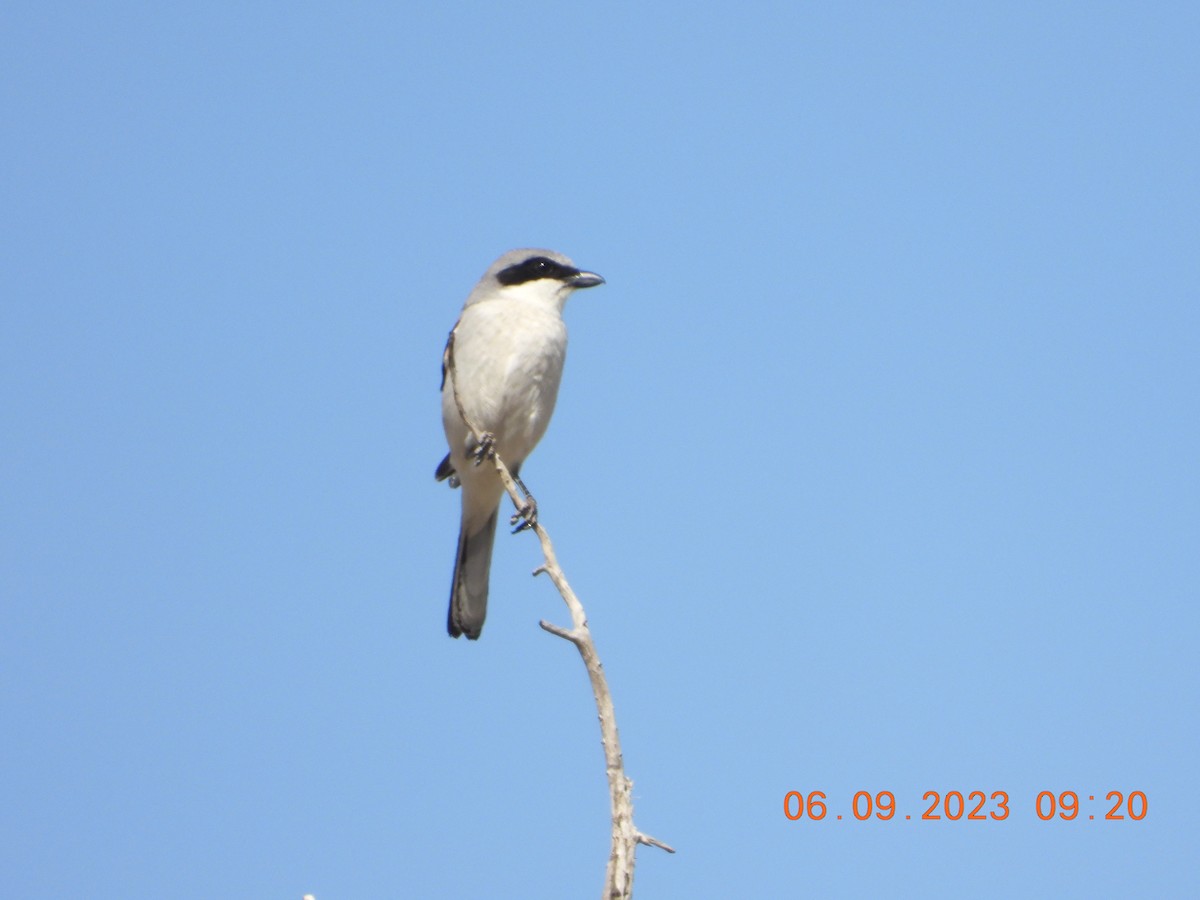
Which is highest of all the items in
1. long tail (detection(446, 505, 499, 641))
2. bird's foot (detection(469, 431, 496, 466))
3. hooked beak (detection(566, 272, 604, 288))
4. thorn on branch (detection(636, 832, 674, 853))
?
hooked beak (detection(566, 272, 604, 288))

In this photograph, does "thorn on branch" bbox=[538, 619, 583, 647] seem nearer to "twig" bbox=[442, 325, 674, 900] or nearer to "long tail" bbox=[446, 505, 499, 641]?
"twig" bbox=[442, 325, 674, 900]

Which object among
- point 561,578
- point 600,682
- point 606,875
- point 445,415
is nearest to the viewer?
point 606,875

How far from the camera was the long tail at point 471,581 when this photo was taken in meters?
7.00

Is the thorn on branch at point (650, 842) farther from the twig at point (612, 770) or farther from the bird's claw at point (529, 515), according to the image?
the bird's claw at point (529, 515)

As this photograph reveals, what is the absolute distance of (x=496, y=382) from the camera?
6746mm

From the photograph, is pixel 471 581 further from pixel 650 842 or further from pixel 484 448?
pixel 650 842

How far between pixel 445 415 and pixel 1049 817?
11.8ft

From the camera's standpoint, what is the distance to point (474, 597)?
708 centimetres

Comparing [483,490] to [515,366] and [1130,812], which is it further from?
[1130,812]

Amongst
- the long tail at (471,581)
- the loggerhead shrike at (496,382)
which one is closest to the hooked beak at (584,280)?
the loggerhead shrike at (496,382)

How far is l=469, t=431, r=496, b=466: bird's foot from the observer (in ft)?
22.4

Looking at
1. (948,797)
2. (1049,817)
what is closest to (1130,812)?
(1049,817)

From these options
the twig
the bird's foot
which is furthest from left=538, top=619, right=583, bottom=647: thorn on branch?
the bird's foot

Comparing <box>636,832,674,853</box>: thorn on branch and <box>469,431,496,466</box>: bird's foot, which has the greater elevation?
<box>469,431,496,466</box>: bird's foot
